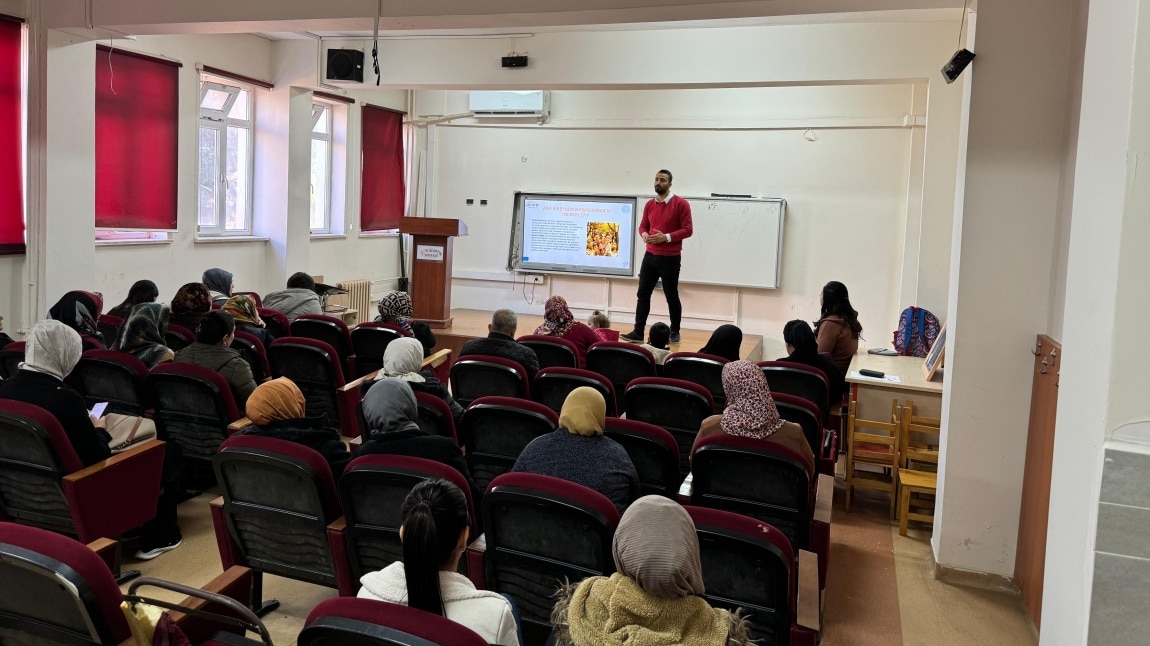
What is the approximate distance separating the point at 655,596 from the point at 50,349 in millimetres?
2663

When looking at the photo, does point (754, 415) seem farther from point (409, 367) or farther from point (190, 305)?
point (190, 305)

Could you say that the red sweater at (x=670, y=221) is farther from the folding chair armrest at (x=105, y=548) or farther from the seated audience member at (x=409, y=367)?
the folding chair armrest at (x=105, y=548)

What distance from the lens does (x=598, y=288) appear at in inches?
397

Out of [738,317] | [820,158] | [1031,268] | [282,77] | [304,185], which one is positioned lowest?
[738,317]

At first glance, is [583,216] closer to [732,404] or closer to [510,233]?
[510,233]

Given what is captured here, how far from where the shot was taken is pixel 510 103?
9.96 metres

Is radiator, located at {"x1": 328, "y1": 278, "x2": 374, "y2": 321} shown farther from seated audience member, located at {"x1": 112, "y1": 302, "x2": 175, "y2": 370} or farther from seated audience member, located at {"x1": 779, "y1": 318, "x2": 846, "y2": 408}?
seated audience member, located at {"x1": 779, "y1": 318, "x2": 846, "y2": 408}

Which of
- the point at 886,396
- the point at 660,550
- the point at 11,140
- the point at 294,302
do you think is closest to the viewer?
the point at 660,550

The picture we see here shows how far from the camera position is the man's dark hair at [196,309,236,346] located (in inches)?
155

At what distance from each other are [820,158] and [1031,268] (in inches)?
223

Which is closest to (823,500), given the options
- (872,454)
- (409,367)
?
(872,454)

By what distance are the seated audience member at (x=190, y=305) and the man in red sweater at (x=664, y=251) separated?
3.87 meters

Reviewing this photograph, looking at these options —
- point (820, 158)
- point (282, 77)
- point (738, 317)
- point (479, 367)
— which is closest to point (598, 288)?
point (738, 317)

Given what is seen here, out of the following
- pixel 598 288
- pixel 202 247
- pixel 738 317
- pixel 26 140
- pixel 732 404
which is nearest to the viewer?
pixel 732 404
